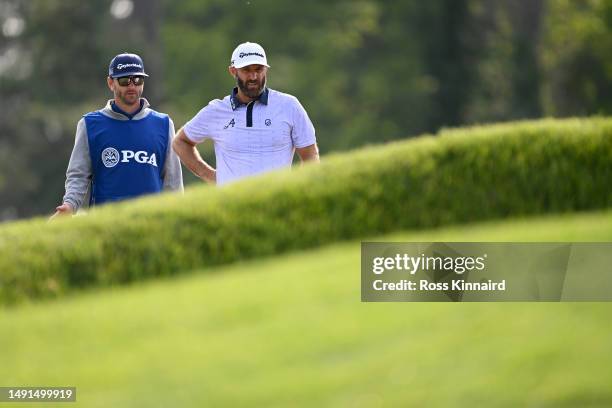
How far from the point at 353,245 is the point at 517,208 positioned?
136 cm

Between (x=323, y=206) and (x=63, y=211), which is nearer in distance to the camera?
(x=323, y=206)

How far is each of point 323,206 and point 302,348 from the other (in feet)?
7.70

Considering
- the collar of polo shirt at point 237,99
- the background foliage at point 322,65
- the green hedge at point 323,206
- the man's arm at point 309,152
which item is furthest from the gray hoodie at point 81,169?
the background foliage at point 322,65

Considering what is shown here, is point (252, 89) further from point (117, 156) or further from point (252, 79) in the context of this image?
point (117, 156)

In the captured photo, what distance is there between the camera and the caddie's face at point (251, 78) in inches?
438

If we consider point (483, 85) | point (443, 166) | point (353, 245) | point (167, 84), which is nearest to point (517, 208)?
point (443, 166)

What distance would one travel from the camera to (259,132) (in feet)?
36.6

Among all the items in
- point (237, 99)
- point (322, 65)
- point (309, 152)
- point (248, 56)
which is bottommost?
point (309, 152)

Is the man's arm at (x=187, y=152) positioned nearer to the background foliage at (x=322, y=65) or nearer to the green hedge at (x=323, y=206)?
the green hedge at (x=323, y=206)

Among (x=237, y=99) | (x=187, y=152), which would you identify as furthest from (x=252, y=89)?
(x=187, y=152)

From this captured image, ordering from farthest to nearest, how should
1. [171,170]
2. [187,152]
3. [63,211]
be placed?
[187,152], [171,170], [63,211]

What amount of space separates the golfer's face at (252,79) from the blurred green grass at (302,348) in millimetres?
4008

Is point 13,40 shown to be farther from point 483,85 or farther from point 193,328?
point 193,328

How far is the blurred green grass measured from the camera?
6.07 metres
